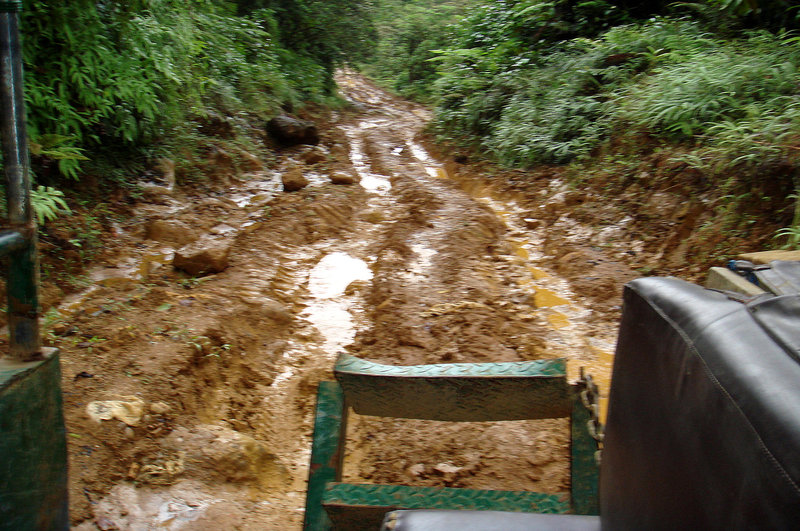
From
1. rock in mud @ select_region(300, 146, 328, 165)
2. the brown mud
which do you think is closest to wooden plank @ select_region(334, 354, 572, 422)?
the brown mud

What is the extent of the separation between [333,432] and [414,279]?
335cm

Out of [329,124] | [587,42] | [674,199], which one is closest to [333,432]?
[674,199]

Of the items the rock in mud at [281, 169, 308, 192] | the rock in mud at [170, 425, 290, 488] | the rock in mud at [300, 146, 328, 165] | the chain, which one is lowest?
the rock in mud at [170, 425, 290, 488]

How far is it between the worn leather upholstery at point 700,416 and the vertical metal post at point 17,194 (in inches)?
42.2

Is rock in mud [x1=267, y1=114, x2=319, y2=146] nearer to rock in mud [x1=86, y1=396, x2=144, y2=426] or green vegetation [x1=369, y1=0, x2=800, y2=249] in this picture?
green vegetation [x1=369, y1=0, x2=800, y2=249]

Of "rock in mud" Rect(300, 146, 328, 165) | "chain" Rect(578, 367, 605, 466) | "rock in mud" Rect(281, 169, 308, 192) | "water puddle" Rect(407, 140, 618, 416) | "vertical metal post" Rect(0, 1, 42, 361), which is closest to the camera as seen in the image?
"vertical metal post" Rect(0, 1, 42, 361)

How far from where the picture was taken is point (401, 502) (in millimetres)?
1909

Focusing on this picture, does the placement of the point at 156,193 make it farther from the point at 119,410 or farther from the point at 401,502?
the point at 401,502

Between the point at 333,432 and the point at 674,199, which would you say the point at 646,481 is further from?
the point at 674,199

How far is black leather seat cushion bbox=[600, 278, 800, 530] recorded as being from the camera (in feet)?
2.78

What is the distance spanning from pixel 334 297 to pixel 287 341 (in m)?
0.89

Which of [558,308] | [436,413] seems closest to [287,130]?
[558,308]

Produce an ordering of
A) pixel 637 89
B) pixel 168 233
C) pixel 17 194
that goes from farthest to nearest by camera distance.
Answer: pixel 637 89, pixel 168 233, pixel 17 194

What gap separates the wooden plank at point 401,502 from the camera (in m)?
1.88
